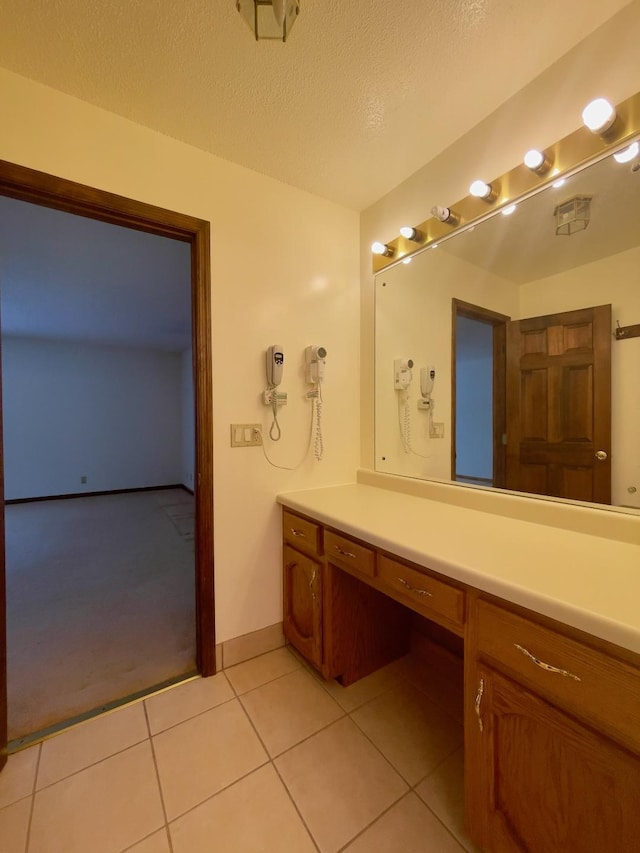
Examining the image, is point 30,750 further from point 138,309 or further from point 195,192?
point 138,309

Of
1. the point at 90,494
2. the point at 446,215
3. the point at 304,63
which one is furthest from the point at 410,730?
the point at 90,494

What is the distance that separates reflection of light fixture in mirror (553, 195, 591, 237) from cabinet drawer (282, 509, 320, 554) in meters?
1.54

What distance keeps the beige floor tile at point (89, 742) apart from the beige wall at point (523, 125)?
5.38ft

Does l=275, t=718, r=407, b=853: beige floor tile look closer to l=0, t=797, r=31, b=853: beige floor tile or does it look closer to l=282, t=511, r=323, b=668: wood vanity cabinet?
l=282, t=511, r=323, b=668: wood vanity cabinet

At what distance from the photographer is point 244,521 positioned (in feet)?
5.59

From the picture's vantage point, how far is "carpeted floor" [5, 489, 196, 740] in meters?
1.54

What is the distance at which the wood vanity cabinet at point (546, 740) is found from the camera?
65cm

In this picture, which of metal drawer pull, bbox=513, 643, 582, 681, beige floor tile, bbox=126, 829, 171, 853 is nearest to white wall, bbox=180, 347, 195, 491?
beige floor tile, bbox=126, 829, 171, 853

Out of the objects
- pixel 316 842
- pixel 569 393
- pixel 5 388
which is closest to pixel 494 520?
pixel 569 393

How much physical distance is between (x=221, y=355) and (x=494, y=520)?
4.59 feet

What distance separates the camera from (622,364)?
114 centimetres

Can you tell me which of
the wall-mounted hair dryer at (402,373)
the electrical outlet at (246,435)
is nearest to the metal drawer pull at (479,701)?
the electrical outlet at (246,435)

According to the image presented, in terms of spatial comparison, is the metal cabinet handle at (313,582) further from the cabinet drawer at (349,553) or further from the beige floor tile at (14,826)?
the beige floor tile at (14,826)

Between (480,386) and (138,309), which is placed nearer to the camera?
(480,386)
